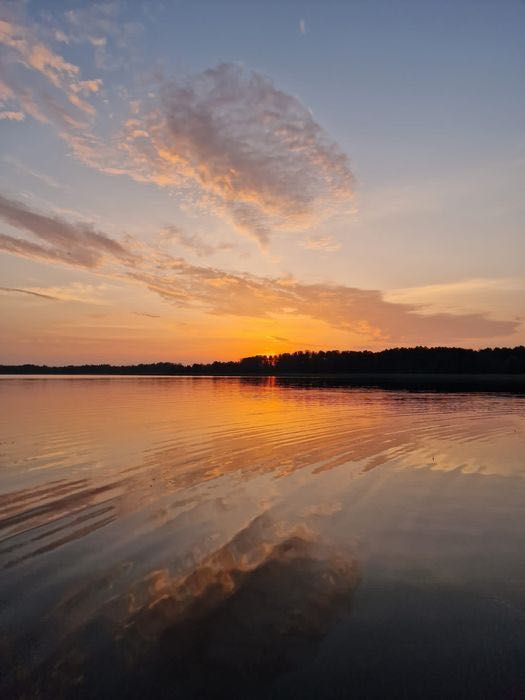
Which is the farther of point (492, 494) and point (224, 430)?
point (224, 430)

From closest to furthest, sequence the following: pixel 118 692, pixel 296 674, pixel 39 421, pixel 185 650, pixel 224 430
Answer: pixel 118 692 → pixel 296 674 → pixel 185 650 → pixel 224 430 → pixel 39 421

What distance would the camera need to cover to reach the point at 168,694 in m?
4.66

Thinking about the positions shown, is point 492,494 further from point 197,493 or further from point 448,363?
point 448,363

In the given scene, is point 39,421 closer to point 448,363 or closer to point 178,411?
point 178,411

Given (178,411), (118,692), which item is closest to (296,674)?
(118,692)

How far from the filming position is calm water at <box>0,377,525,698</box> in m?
5.01

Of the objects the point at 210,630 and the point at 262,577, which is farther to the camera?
the point at 262,577

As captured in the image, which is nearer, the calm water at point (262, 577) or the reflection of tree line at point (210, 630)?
the reflection of tree line at point (210, 630)

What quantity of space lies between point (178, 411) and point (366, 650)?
31.4 metres

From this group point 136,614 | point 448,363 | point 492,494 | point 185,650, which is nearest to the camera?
point 185,650

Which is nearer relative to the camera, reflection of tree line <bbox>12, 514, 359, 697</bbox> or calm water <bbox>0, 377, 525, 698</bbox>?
reflection of tree line <bbox>12, 514, 359, 697</bbox>

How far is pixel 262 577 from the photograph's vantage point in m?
7.25

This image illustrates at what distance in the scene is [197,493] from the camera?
40.1 feet

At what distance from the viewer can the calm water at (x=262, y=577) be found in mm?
5008
